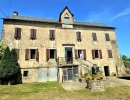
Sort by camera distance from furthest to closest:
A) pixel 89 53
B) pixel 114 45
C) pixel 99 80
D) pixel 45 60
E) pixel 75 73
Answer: pixel 114 45, pixel 89 53, pixel 45 60, pixel 75 73, pixel 99 80

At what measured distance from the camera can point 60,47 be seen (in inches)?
861

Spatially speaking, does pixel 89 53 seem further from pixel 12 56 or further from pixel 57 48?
pixel 12 56

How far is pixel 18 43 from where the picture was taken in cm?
2020

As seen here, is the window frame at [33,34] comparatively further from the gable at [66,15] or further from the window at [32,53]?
the gable at [66,15]

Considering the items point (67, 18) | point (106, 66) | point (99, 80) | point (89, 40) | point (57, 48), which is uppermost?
point (67, 18)

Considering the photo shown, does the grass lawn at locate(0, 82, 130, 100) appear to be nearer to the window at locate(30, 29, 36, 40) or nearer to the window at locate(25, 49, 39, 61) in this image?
the window at locate(25, 49, 39, 61)

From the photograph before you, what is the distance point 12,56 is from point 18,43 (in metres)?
3.21

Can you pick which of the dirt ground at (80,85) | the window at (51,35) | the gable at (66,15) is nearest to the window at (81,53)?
the window at (51,35)

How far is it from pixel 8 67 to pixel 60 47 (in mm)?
9016

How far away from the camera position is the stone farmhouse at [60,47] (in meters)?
19.7

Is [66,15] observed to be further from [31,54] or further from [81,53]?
[31,54]

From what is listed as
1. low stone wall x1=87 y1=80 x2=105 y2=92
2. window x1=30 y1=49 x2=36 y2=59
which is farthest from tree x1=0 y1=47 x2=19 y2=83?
low stone wall x1=87 y1=80 x2=105 y2=92

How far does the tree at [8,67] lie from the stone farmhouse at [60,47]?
205 cm

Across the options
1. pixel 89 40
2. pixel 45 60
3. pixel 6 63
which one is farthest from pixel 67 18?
pixel 6 63
